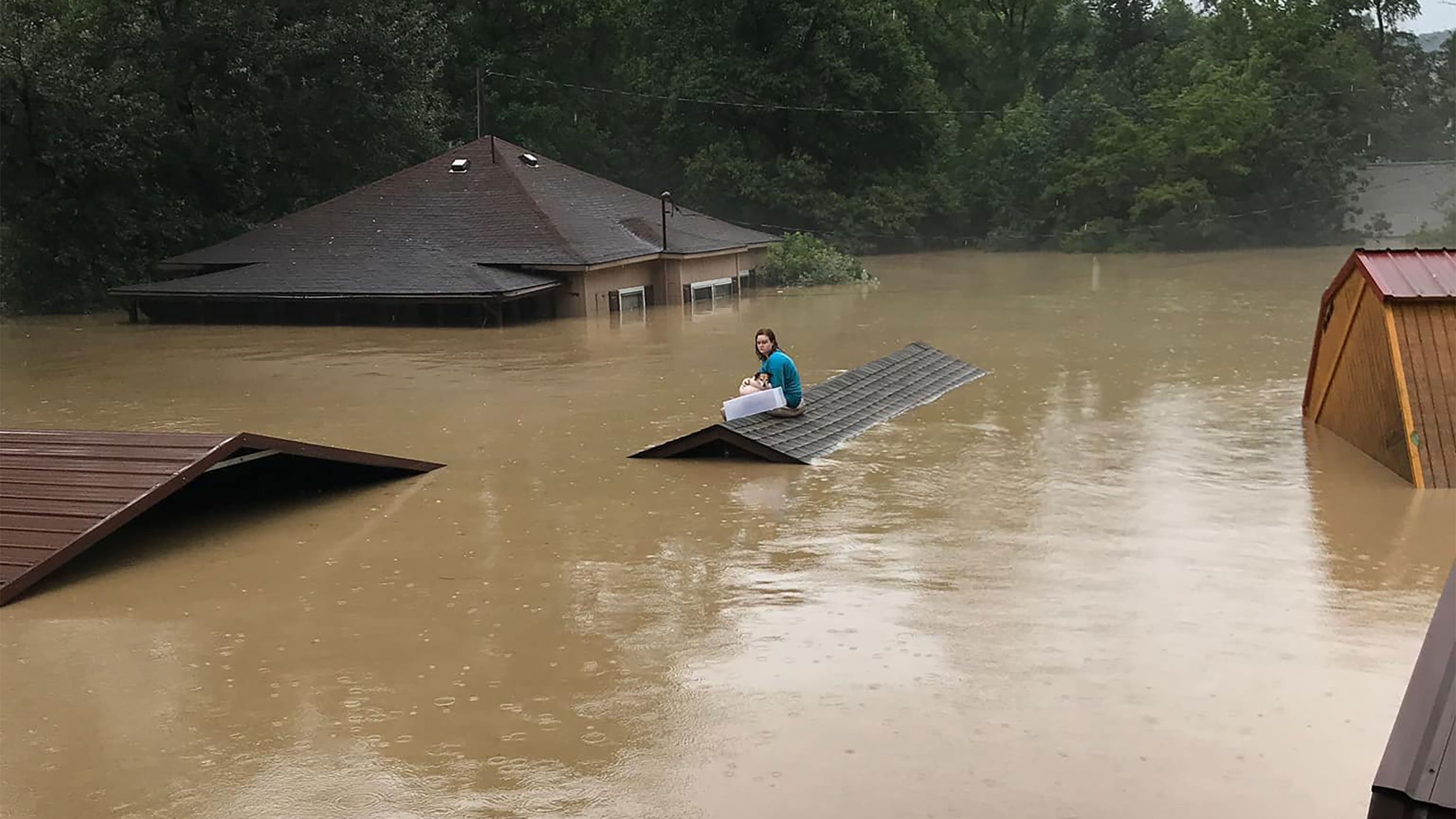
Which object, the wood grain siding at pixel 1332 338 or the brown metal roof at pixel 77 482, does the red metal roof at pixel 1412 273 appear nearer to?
the wood grain siding at pixel 1332 338

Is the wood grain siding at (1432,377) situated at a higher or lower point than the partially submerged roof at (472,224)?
lower

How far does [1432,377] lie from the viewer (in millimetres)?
14539

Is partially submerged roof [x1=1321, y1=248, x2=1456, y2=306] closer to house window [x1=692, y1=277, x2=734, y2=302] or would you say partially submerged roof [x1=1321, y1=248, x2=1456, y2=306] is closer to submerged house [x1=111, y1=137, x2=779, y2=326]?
submerged house [x1=111, y1=137, x2=779, y2=326]

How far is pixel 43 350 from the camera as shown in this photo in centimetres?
2884

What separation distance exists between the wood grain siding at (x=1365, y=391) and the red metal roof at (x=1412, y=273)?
215 millimetres

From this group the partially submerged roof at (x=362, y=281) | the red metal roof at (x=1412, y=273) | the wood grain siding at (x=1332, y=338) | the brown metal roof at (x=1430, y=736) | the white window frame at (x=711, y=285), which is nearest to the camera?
the brown metal roof at (x=1430, y=736)

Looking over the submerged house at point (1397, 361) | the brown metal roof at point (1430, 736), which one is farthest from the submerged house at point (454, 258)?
the brown metal roof at point (1430, 736)

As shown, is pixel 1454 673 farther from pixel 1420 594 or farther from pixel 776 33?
pixel 776 33

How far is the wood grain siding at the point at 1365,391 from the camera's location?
14969mm

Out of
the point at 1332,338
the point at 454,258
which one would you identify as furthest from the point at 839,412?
the point at 454,258

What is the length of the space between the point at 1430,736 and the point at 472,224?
108 feet

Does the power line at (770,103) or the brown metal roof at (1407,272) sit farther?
the power line at (770,103)

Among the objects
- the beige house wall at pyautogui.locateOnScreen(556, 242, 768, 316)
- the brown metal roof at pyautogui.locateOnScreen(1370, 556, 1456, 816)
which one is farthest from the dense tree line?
the brown metal roof at pyautogui.locateOnScreen(1370, 556, 1456, 816)

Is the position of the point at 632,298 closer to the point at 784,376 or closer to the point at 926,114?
the point at 784,376
